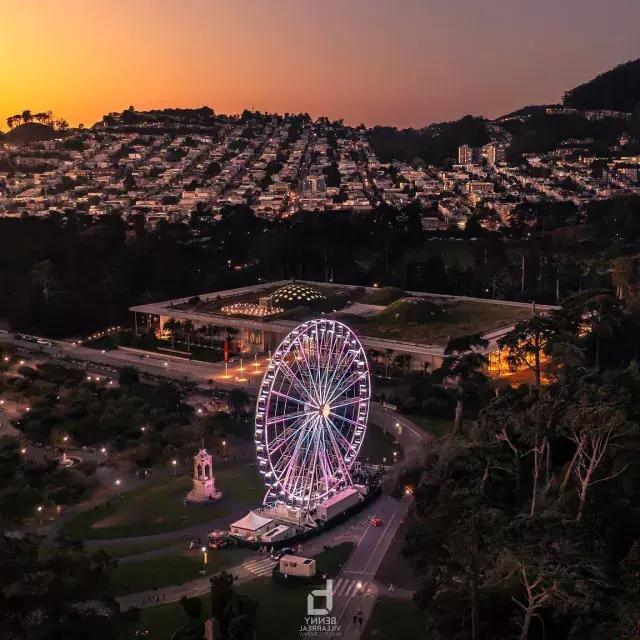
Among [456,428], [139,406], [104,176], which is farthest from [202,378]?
[104,176]

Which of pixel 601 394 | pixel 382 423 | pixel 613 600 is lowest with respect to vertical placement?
pixel 382 423

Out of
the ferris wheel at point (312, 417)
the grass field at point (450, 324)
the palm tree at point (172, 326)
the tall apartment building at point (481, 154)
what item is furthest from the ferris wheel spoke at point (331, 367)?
the tall apartment building at point (481, 154)

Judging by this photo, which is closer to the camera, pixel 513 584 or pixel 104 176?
pixel 513 584

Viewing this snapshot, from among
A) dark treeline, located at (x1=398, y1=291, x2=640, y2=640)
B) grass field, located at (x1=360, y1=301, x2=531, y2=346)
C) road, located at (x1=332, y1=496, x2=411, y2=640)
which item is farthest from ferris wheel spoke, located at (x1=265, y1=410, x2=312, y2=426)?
grass field, located at (x1=360, y1=301, x2=531, y2=346)

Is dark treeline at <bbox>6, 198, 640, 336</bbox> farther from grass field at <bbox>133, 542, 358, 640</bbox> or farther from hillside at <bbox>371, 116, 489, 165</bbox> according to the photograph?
hillside at <bbox>371, 116, 489, 165</bbox>

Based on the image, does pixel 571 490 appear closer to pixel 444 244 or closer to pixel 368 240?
pixel 368 240

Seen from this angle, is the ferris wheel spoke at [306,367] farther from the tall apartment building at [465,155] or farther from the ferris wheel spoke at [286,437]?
the tall apartment building at [465,155]

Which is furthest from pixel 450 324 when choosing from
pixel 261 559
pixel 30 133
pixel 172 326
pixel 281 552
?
pixel 30 133
